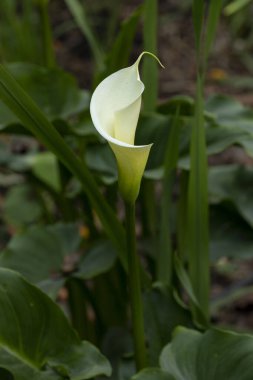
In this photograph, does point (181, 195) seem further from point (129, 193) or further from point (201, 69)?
point (129, 193)

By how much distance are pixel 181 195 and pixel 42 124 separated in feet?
1.30

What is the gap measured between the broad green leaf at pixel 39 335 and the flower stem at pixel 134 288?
49 millimetres

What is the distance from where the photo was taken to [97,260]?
1.14 meters

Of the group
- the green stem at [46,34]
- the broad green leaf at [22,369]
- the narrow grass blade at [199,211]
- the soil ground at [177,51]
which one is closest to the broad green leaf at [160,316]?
the narrow grass blade at [199,211]

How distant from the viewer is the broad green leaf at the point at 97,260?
1.10 meters

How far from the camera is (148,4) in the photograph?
1121 millimetres

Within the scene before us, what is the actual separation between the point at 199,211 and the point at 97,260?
217 mm

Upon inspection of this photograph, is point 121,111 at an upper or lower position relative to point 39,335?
upper

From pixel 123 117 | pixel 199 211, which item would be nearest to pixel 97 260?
pixel 199 211

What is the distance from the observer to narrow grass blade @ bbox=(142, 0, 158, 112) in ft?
3.70

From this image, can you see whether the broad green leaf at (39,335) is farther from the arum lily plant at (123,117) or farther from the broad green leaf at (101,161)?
the broad green leaf at (101,161)

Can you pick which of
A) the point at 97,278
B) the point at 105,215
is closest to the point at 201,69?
the point at 105,215

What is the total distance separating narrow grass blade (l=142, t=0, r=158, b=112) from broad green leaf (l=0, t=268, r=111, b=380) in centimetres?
45

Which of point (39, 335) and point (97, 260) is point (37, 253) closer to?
point (97, 260)
